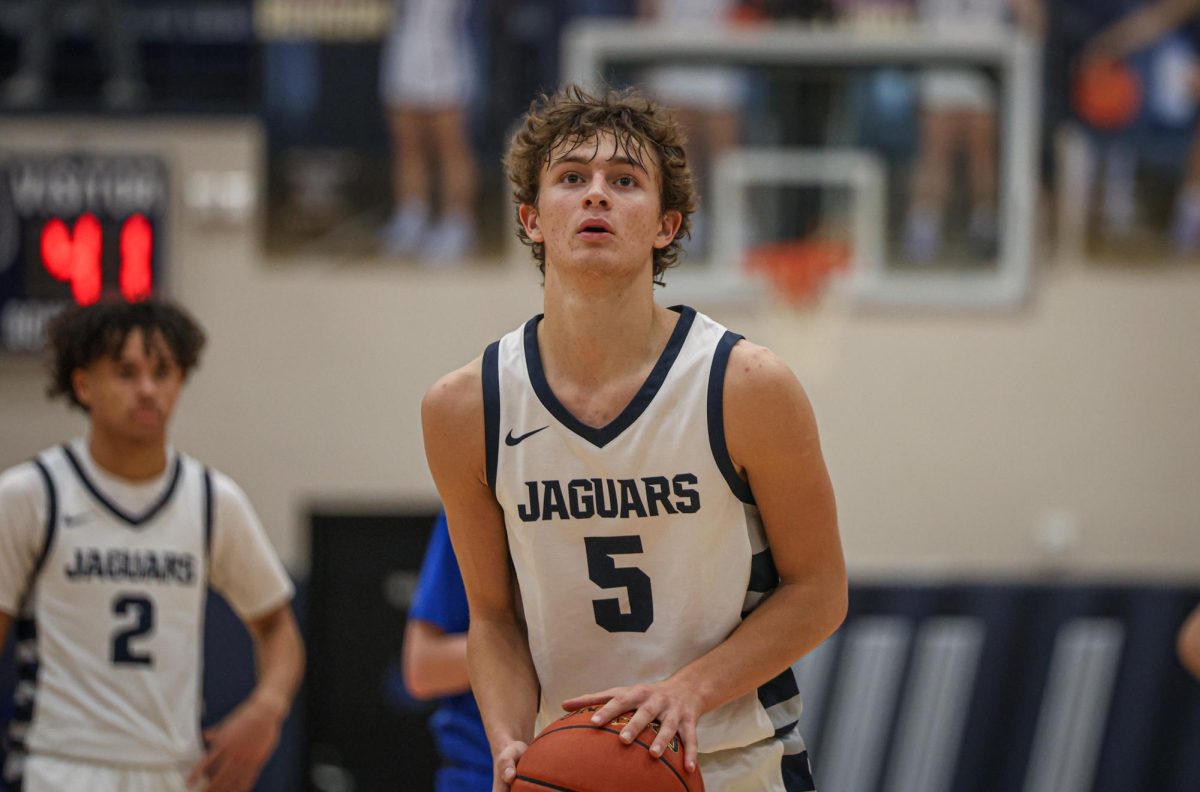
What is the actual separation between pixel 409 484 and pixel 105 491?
17.2 ft

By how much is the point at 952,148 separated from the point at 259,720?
→ 6.53 meters

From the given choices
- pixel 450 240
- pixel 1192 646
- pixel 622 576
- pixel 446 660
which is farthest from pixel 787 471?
pixel 450 240

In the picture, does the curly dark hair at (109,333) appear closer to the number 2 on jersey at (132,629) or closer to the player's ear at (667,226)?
the number 2 on jersey at (132,629)

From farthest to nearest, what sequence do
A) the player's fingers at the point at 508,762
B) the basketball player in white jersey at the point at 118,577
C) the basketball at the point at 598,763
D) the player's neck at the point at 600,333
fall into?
the basketball player in white jersey at the point at 118,577
the player's neck at the point at 600,333
the player's fingers at the point at 508,762
the basketball at the point at 598,763

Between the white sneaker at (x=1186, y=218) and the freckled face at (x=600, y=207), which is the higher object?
the freckled face at (x=600, y=207)

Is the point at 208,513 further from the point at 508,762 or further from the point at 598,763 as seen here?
the point at 598,763

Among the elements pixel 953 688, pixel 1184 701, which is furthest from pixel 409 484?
pixel 1184 701

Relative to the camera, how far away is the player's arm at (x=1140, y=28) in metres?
9.56

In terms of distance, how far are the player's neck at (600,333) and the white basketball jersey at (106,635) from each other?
1.94 meters

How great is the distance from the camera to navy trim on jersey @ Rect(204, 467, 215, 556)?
443cm

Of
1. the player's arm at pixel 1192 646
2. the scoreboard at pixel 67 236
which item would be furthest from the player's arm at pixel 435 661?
the scoreboard at pixel 67 236

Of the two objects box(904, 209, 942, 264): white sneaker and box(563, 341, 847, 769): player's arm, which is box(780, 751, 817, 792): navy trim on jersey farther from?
box(904, 209, 942, 264): white sneaker

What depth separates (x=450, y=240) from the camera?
959 cm

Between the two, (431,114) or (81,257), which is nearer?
(81,257)
